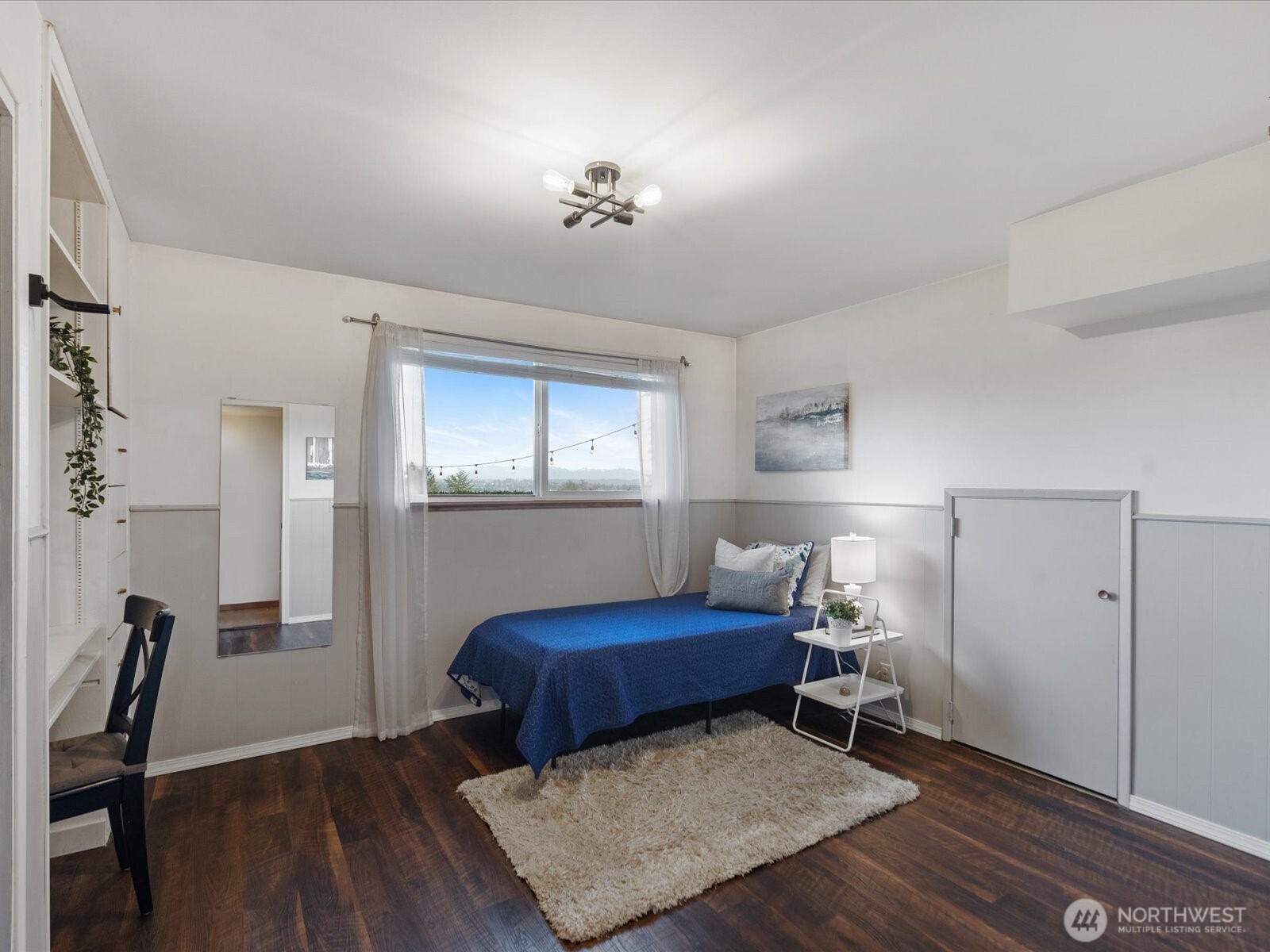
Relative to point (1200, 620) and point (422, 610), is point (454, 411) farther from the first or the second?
point (1200, 620)

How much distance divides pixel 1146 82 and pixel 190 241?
379 cm

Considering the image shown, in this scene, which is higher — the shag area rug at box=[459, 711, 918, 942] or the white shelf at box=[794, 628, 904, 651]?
the white shelf at box=[794, 628, 904, 651]

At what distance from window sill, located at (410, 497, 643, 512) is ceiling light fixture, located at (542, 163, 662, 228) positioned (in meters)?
1.99

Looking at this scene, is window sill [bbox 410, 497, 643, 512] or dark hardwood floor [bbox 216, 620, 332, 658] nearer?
dark hardwood floor [bbox 216, 620, 332, 658]

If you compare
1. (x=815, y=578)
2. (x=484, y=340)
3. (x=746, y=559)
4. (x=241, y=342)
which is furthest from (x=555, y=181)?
(x=815, y=578)

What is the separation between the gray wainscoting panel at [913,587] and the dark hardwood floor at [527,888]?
0.63 metres

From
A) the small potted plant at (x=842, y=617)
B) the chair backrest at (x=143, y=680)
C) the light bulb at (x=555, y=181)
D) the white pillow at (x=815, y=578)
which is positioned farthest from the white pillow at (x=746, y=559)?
A: the chair backrest at (x=143, y=680)

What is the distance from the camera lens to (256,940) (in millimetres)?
2027

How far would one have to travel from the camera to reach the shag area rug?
89.4 inches

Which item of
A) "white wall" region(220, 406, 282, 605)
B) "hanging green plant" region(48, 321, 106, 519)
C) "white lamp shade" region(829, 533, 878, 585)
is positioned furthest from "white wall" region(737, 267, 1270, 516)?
"hanging green plant" region(48, 321, 106, 519)

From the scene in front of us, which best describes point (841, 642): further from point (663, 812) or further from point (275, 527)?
point (275, 527)

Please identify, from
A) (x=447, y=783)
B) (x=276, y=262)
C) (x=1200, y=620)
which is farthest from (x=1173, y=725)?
(x=276, y=262)

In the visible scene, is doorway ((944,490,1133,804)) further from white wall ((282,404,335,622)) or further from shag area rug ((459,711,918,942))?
white wall ((282,404,335,622))

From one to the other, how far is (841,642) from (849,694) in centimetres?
40
